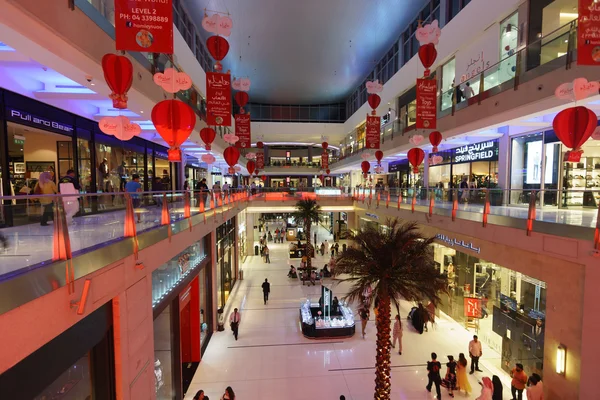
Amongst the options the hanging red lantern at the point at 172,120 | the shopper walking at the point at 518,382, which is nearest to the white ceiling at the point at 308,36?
the hanging red lantern at the point at 172,120

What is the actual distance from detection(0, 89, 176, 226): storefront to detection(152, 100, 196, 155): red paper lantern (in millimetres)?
2364

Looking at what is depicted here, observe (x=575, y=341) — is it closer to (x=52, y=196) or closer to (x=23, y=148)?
(x=52, y=196)

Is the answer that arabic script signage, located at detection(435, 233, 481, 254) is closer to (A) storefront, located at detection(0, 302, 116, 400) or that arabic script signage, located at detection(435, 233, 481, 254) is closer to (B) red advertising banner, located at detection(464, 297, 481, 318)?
(B) red advertising banner, located at detection(464, 297, 481, 318)

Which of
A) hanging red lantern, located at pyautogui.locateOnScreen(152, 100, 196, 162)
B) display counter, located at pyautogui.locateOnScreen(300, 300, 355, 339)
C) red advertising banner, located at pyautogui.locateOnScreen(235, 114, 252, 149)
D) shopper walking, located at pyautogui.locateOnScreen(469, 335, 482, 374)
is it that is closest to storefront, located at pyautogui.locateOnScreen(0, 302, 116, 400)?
hanging red lantern, located at pyautogui.locateOnScreen(152, 100, 196, 162)

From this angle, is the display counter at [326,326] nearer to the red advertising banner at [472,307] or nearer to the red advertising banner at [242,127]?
the red advertising banner at [472,307]

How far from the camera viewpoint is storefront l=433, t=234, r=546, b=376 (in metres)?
8.83

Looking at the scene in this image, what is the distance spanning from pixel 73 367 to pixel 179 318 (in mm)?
4964

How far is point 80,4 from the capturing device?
19.7 feet

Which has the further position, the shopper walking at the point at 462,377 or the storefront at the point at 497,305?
the shopper walking at the point at 462,377

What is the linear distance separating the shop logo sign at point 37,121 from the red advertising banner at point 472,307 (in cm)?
1456

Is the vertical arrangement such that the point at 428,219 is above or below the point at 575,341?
above

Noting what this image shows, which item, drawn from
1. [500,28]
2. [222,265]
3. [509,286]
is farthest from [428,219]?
[222,265]

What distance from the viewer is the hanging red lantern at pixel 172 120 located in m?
6.79

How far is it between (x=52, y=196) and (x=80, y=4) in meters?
4.59
